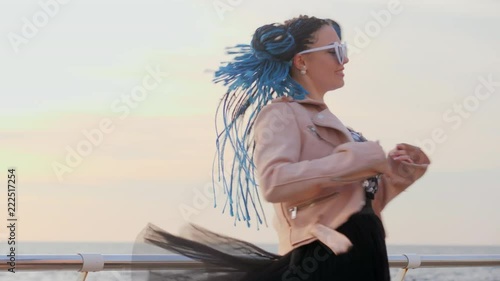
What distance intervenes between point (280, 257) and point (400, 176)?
42 cm

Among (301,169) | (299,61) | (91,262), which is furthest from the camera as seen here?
(91,262)

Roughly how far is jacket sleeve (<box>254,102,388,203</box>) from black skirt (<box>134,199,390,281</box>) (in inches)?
6.7

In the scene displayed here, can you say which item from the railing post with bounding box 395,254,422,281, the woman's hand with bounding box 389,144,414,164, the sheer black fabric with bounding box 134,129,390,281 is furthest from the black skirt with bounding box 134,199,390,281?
the railing post with bounding box 395,254,422,281

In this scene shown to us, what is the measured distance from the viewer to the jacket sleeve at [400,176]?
348cm

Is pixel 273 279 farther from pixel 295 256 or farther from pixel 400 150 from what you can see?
pixel 400 150

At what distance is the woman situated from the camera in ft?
10.7

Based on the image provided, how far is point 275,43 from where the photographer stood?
11.9 feet

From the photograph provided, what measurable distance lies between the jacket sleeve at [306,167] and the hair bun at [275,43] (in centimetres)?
39

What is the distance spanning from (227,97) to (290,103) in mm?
288

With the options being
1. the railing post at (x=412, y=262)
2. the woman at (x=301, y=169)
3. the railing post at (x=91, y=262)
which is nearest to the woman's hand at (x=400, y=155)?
the woman at (x=301, y=169)

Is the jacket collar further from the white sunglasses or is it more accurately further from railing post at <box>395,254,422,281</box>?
railing post at <box>395,254,422,281</box>

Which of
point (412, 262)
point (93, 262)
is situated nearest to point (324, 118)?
point (93, 262)

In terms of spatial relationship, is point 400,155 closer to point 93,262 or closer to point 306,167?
point 306,167

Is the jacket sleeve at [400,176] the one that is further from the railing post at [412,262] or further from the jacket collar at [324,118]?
the railing post at [412,262]
